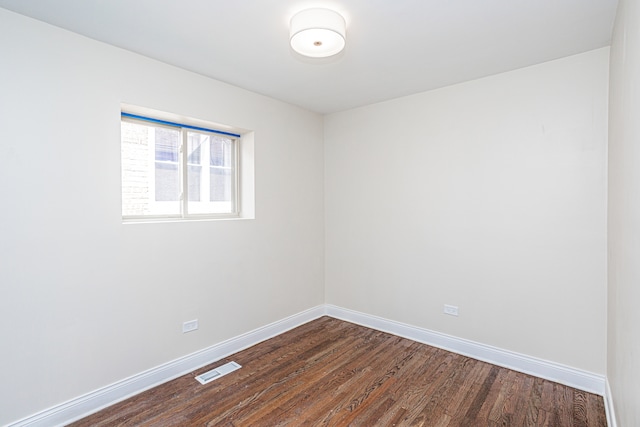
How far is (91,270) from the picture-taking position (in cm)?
218

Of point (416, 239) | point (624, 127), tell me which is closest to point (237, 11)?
point (624, 127)

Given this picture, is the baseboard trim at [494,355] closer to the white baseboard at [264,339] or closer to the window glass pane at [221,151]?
the white baseboard at [264,339]

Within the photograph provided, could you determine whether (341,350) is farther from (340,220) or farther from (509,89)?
(509,89)

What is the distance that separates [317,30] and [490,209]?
2071 mm

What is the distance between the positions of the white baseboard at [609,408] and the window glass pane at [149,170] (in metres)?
3.42

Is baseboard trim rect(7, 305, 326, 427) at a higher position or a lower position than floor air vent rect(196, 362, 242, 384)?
higher

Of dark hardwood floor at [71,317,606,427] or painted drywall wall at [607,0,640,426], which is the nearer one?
painted drywall wall at [607,0,640,426]

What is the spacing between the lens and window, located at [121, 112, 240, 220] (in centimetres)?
258

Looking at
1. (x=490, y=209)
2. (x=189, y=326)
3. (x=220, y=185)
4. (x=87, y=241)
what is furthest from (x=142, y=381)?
(x=490, y=209)

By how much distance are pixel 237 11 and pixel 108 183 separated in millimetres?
1451

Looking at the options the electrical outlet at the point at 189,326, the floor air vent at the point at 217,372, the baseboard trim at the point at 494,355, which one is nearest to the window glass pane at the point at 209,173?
the electrical outlet at the point at 189,326

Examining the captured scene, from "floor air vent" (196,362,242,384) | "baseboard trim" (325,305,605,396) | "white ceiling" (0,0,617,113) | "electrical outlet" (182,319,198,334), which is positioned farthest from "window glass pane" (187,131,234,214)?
"baseboard trim" (325,305,605,396)

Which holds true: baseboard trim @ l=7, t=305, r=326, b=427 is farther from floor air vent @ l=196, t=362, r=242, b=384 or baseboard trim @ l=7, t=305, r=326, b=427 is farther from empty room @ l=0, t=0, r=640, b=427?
floor air vent @ l=196, t=362, r=242, b=384

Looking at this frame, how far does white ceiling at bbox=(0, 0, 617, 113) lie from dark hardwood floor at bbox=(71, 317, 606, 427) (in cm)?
252
